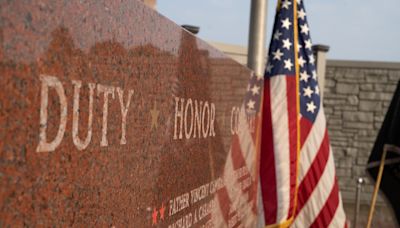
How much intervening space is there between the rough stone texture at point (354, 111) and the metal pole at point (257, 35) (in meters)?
5.88

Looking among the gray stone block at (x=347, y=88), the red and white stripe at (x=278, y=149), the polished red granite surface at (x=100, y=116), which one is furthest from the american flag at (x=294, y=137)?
the gray stone block at (x=347, y=88)

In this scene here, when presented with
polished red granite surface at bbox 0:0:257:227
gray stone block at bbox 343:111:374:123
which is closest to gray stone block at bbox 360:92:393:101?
gray stone block at bbox 343:111:374:123

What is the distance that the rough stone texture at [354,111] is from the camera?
9508 mm

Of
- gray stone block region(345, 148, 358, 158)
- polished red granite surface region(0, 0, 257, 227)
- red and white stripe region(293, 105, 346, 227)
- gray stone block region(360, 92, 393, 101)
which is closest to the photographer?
polished red granite surface region(0, 0, 257, 227)

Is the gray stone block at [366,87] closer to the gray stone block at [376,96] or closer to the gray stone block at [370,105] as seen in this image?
the gray stone block at [376,96]

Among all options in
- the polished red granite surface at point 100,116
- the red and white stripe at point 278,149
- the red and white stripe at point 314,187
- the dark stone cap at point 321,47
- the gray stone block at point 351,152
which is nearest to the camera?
the polished red granite surface at point 100,116

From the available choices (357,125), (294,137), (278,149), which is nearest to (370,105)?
(357,125)

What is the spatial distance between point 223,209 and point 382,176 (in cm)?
301

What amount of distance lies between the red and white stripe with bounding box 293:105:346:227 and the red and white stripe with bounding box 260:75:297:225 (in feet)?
0.44

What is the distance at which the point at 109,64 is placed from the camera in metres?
1.04

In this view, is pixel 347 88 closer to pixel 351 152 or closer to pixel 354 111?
pixel 354 111

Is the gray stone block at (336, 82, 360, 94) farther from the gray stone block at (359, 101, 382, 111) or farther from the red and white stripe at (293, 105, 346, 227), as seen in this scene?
the red and white stripe at (293, 105, 346, 227)

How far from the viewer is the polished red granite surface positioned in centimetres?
77

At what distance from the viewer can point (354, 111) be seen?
9.58 m
